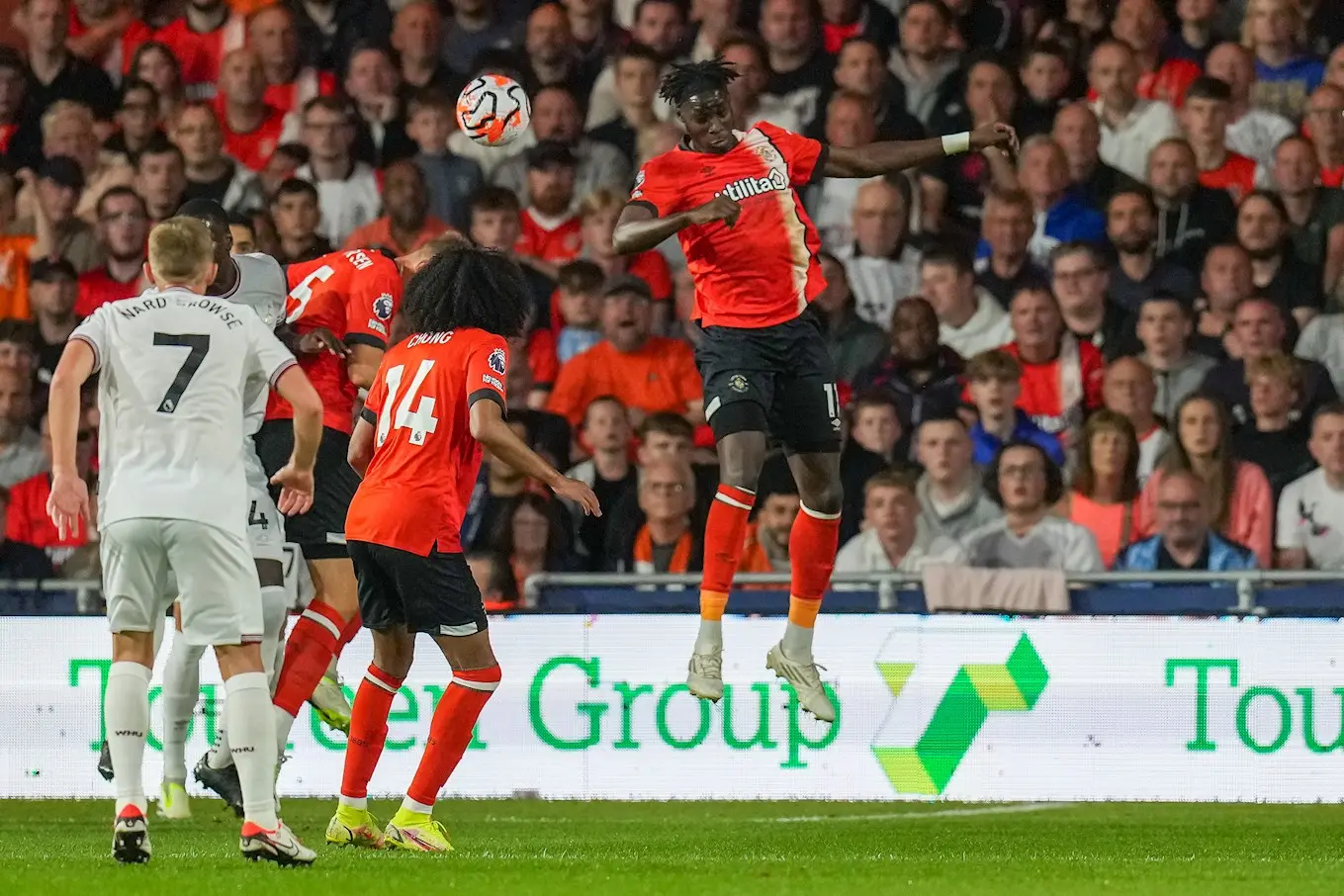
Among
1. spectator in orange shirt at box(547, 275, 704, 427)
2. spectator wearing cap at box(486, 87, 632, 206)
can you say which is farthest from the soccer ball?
spectator wearing cap at box(486, 87, 632, 206)

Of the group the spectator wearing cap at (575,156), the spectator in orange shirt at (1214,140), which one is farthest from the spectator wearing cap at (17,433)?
the spectator in orange shirt at (1214,140)

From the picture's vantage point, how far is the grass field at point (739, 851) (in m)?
7.04

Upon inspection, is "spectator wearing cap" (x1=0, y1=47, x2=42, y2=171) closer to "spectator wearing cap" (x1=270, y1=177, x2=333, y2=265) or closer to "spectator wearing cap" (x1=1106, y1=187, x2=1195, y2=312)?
"spectator wearing cap" (x1=270, y1=177, x2=333, y2=265)

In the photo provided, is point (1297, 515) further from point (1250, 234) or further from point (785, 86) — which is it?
point (785, 86)

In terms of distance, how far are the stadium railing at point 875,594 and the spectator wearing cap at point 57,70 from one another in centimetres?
463

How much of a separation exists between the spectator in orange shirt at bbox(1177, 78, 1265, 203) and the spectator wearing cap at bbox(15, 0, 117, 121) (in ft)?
23.8

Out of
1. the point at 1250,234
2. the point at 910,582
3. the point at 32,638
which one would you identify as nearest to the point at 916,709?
the point at 910,582

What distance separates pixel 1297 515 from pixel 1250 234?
1.85 meters

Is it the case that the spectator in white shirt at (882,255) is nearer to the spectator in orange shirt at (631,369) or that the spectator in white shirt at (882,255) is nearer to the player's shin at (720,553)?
the spectator in orange shirt at (631,369)

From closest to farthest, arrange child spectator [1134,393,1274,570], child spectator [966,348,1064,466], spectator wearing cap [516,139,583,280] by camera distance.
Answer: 1. child spectator [1134,393,1274,570]
2. child spectator [966,348,1064,466]
3. spectator wearing cap [516,139,583,280]

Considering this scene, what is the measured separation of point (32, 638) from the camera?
38.9ft

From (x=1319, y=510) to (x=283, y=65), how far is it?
294 inches

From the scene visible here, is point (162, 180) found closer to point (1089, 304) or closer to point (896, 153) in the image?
point (1089, 304)

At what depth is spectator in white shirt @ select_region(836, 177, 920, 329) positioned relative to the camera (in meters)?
13.5
